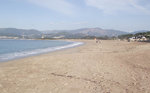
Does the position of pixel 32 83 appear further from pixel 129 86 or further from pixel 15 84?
pixel 129 86

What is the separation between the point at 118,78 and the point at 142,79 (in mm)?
977

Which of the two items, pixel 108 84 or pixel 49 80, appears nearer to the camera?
pixel 108 84

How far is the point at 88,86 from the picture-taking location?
15.9 ft

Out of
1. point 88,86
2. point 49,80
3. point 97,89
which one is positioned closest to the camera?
point 97,89

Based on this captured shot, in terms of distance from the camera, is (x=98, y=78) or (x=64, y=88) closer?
(x=64, y=88)

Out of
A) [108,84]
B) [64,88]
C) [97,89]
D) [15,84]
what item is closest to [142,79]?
[108,84]

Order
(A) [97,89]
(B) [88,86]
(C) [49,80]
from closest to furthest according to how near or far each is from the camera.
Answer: (A) [97,89]
(B) [88,86]
(C) [49,80]

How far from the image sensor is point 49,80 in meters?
5.55

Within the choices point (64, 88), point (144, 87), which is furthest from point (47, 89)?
point (144, 87)

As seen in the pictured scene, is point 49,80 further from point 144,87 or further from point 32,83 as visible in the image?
point 144,87

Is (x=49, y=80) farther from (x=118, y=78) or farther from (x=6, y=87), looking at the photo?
(x=118, y=78)

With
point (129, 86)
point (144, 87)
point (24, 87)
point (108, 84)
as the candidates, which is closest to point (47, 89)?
point (24, 87)

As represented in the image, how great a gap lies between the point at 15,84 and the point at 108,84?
3498 mm

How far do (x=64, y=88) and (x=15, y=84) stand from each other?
6.28ft
